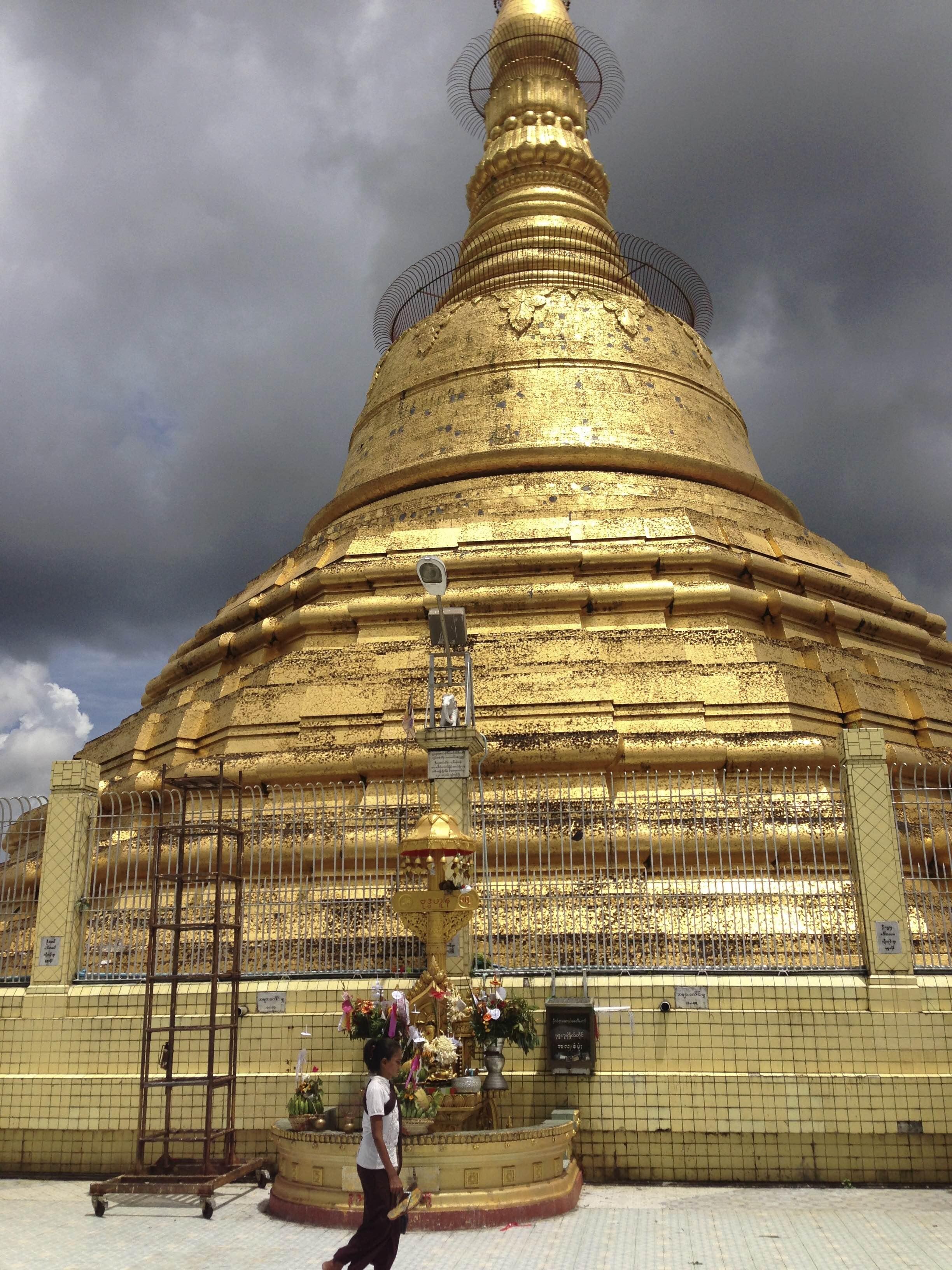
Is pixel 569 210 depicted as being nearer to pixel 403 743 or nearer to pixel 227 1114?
pixel 403 743

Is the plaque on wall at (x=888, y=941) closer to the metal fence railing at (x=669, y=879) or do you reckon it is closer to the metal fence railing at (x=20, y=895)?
the metal fence railing at (x=669, y=879)

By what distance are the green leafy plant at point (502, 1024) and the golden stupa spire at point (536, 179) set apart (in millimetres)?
14818

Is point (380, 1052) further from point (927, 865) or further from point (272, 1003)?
point (927, 865)

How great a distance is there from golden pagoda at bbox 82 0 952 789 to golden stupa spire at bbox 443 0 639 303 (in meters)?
0.08

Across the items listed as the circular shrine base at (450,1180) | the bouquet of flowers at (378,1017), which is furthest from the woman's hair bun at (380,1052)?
the bouquet of flowers at (378,1017)

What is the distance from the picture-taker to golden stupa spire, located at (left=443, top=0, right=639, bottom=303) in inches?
786

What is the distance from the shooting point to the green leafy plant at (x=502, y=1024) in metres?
7.25

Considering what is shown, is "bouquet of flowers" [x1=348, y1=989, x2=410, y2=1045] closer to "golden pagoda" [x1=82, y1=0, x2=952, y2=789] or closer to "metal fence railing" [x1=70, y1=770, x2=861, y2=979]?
"metal fence railing" [x1=70, y1=770, x2=861, y2=979]

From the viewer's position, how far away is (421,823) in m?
7.91

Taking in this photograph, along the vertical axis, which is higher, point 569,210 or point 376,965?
point 569,210

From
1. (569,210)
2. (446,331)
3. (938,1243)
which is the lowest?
(938,1243)

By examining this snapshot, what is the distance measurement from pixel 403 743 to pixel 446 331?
395 inches

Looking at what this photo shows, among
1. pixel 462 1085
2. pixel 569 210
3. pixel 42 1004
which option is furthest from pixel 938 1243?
pixel 569 210

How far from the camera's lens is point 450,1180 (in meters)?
6.31
